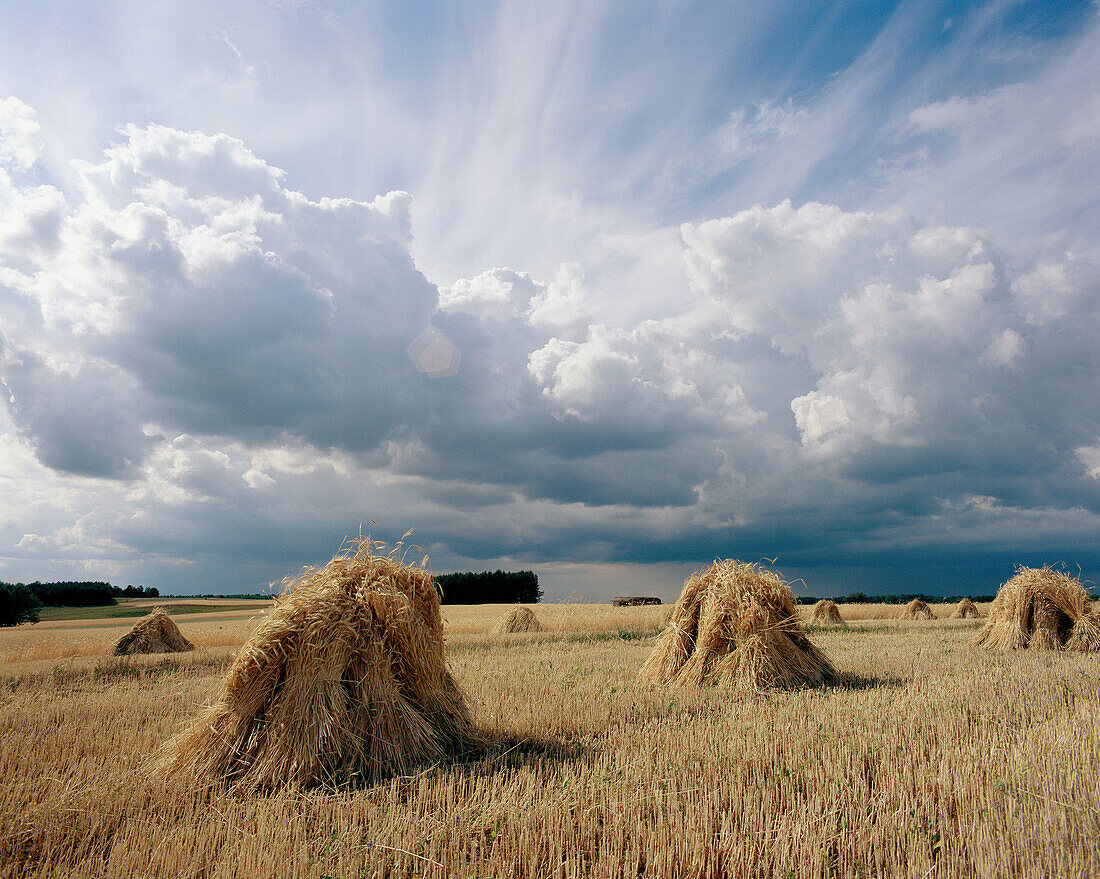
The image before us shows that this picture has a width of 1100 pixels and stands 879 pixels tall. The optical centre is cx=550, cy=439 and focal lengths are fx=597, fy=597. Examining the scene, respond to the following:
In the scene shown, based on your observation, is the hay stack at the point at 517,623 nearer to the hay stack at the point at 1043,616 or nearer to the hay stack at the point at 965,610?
the hay stack at the point at 1043,616

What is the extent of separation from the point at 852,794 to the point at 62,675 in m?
15.0

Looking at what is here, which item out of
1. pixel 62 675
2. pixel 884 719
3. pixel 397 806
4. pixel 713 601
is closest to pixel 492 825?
pixel 397 806

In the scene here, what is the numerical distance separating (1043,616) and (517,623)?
16079mm

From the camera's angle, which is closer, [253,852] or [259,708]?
[253,852]

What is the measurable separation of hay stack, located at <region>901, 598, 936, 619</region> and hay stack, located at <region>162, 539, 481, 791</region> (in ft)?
110

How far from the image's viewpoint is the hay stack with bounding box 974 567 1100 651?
15.0 m

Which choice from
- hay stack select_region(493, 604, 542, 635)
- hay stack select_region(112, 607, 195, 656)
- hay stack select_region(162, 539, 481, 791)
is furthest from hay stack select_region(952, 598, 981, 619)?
hay stack select_region(112, 607, 195, 656)

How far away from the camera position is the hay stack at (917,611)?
32.1 m

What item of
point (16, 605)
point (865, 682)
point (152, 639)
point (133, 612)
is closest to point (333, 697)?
point (865, 682)

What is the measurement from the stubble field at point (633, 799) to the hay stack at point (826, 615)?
66.8 feet

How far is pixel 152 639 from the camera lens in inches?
692

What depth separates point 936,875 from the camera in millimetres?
3609

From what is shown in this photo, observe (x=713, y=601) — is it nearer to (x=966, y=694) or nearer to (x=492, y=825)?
(x=966, y=694)

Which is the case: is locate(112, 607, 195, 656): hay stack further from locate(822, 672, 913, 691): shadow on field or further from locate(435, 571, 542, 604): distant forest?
locate(435, 571, 542, 604): distant forest
